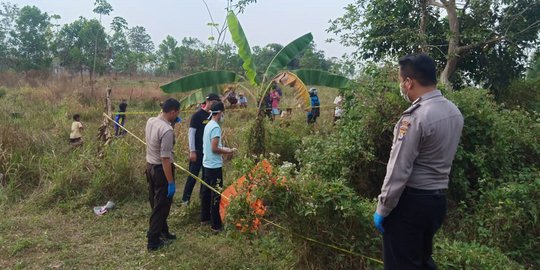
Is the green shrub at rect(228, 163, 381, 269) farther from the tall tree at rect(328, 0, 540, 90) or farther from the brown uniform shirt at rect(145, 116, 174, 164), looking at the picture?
the tall tree at rect(328, 0, 540, 90)

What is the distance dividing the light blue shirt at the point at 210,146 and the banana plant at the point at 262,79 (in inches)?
→ 61.3

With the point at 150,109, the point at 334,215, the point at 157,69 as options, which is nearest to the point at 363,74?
the point at 334,215

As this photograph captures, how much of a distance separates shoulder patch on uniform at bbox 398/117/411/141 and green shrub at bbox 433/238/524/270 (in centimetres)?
103

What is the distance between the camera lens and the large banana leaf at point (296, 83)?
6547mm

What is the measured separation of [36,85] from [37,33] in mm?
8588

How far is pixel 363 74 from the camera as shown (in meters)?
5.62

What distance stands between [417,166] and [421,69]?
0.57 m

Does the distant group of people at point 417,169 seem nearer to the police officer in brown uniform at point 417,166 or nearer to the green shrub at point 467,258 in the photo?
the police officer in brown uniform at point 417,166

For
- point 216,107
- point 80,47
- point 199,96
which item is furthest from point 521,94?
point 80,47

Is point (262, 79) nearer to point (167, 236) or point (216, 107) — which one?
point (216, 107)

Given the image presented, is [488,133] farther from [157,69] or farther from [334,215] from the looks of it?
[157,69]

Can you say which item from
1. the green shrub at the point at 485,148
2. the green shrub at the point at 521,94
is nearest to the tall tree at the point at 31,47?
the green shrub at the point at 521,94

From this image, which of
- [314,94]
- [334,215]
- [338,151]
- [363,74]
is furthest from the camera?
[314,94]

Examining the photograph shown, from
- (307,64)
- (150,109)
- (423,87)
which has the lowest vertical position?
(150,109)
